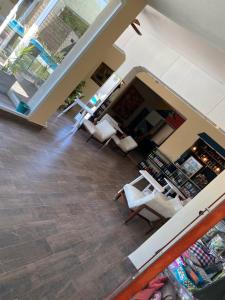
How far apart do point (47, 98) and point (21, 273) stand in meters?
3.63

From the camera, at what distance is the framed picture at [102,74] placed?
1054cm

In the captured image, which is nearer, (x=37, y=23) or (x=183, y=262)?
(x=183, y=262)

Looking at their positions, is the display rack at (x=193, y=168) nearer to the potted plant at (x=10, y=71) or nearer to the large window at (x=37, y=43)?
the large window at (x=37, y=43)

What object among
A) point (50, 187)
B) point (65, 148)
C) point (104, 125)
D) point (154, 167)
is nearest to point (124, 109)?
point (154, 167)

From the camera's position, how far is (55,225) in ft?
13.3

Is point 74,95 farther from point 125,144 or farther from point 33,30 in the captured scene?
point 33,30

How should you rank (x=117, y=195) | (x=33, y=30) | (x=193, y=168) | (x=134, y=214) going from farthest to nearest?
1. (x=193, y=168)
2. (x=117, y=195)
3. (x=33, y=30)
4. (x=134, y=214)

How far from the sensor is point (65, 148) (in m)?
7.04

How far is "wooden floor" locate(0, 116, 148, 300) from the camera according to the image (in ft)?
10.3

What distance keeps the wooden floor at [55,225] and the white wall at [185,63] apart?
273 cm

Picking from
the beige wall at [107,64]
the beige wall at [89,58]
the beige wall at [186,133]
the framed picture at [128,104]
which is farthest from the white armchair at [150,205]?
the framed picture at [128,104]

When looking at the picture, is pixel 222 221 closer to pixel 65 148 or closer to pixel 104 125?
pixel 65 148

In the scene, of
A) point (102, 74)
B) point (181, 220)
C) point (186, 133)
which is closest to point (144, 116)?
point (186, 133)

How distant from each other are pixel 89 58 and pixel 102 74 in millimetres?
4832
